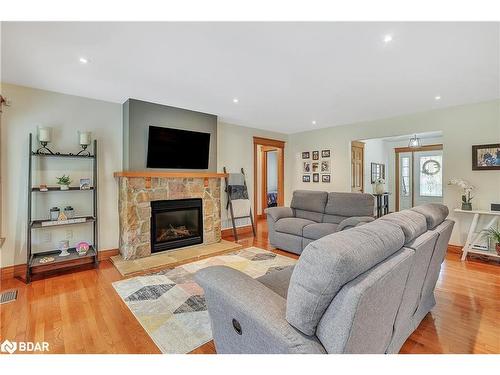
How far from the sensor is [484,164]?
3691 millimetres

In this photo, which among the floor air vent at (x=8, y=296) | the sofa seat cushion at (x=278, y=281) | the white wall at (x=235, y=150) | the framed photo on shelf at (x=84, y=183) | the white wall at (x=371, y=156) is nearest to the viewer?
the sofa seat cushion at (x=278, y=281)

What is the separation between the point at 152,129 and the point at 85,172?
1.11 m

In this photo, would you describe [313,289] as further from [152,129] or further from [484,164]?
[484,164]

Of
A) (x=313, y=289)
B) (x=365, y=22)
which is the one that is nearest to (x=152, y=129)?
(x=365, y=22)

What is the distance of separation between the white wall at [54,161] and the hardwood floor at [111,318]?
0.58 m

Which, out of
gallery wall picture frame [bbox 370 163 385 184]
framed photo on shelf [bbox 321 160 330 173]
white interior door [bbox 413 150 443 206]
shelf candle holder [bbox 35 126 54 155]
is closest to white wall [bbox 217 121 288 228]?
framed photo on shelf [bbox 321 160 330 173]

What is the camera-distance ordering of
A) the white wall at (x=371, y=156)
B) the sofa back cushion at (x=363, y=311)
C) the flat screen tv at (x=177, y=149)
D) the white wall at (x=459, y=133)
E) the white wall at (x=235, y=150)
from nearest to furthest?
1. the sofa back cushion at (x=363, y=311)
2. the white wall at (x=459, y=133)
3. the flat screen tv at (x=177, y=149)
4. the white wall at (x=235, y=150)
5. the white wall at (x=371, y=156)

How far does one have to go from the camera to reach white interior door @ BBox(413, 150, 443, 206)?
254 inches

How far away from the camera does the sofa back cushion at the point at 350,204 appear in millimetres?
3873

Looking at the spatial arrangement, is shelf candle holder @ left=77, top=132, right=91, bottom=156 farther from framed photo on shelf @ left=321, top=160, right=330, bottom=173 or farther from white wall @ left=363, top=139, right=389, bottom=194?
white wall @ left=363, top=139, right=389, bottom=194

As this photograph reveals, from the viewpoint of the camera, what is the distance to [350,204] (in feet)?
13.1

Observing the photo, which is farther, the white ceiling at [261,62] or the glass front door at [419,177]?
the glass front door at [419,177]

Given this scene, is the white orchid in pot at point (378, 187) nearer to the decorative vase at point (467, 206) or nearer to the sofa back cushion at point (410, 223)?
the decorative vase at point (467, 206)

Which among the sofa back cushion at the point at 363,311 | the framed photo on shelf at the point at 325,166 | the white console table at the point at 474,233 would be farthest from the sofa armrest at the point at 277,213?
the sofa back cushion at the point at 363,311
